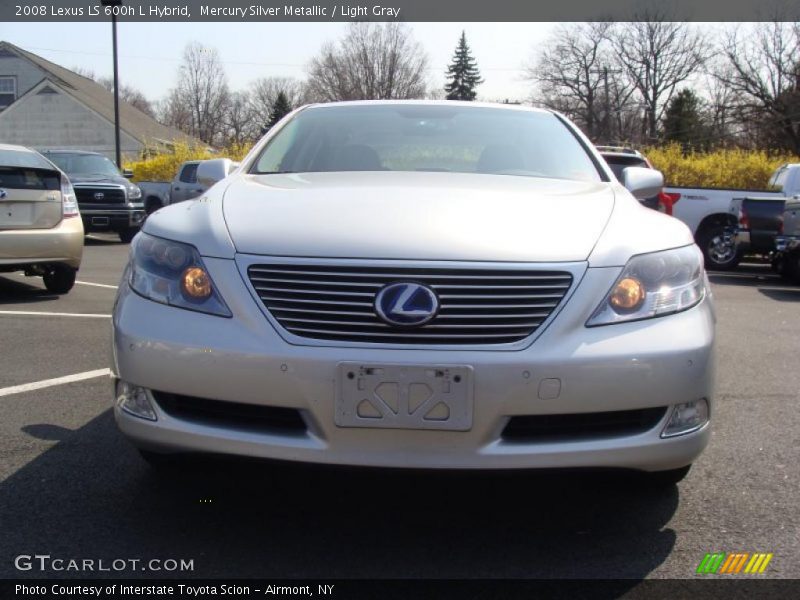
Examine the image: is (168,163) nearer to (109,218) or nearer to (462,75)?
(109,218)

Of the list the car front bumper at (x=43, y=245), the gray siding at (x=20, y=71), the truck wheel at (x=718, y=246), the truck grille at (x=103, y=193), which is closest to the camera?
the car front bumper at (x=43, y=245)

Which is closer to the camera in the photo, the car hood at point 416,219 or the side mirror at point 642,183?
the car hood at point 416,219

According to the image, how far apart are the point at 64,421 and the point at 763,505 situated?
3.05 metres

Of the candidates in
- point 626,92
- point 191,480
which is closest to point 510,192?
point 191,480

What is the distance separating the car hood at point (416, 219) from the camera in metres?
2.69

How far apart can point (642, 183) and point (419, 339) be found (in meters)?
1.95

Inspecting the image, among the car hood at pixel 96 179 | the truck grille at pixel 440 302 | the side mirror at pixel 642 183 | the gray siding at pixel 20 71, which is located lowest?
the car hood at pixel 96 179

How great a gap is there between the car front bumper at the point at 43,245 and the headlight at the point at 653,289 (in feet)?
21.5

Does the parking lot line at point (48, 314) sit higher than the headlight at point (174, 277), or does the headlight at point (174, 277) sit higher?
the headlight at point (174, 277)

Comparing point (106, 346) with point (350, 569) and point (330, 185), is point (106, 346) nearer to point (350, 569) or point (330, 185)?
point (330, 185)

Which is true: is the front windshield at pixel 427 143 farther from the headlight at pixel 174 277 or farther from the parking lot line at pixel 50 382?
the parking lot line at pixel 50 382

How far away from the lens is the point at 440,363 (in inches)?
98.3

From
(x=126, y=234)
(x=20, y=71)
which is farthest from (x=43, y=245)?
(x=20, y=71)

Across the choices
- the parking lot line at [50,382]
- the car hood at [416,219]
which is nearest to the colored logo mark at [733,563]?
the car hood at [416,219]
